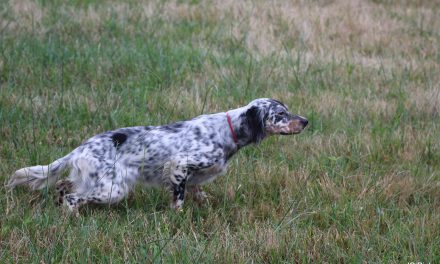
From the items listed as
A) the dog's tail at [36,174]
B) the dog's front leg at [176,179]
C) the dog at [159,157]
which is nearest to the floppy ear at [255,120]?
the dog at [159,157]

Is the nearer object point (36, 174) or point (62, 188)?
point (36, 174)

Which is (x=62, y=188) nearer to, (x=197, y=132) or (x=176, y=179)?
(x=176, y=179)

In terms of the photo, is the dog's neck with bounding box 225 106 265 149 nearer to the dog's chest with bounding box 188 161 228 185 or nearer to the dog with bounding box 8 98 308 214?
the dog with bounding box 8 98 308 214

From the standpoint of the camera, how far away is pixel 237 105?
684 cm

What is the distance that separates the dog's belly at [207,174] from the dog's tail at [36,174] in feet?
2.98

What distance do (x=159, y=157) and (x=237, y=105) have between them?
2038 millimetres

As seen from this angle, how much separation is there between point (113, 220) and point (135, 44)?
414cm

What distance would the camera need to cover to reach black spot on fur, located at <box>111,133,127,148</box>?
489cm

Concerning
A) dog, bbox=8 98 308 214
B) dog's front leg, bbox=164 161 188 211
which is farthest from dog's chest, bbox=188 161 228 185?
dog's front leg, bbox=164 161 188 211

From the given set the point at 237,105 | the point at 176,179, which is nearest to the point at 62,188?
the point at 176,179

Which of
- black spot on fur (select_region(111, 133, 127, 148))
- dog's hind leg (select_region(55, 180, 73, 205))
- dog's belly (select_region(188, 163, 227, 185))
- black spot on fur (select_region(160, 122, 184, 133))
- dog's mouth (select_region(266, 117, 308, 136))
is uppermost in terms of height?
dog's mouth (select_region(266, 117, 308, 136))

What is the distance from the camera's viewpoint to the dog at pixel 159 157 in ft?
15.5

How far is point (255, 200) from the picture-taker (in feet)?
16.7

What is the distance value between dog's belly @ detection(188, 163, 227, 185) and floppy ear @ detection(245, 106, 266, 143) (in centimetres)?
32
